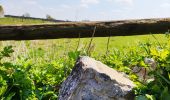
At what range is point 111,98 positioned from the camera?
3.83m

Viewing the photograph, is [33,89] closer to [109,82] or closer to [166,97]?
[109,82]

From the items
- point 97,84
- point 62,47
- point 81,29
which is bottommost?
point 62,47

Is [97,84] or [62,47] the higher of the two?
[97,84]

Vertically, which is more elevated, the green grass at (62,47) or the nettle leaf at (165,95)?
the nettle leaf at (165,95)

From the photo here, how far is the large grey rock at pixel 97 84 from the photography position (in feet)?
12.6

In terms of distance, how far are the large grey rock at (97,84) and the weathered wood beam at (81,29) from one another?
2.48 meters

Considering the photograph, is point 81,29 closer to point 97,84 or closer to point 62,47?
point 62,47

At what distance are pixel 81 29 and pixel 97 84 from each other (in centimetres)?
278

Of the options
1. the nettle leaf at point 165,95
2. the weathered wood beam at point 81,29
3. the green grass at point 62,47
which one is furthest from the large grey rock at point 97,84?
the weathered wood beam at point 81,29

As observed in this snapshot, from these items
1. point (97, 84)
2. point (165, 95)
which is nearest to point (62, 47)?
point (97, 84)

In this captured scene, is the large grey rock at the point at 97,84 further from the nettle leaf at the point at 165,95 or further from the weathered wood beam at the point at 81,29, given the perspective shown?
the weathered wood beam at the point at 81,29

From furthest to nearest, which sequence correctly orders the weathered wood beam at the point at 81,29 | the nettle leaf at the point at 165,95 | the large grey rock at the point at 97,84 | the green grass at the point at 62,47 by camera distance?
the green grass at the point at 62,47
the weathered wood beam at the point at 81,29
the large grey rock at the point at 97,84
the nettle leaf at the point at 165,95

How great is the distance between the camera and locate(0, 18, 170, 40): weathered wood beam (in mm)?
6441

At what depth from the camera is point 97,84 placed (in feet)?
12.8
